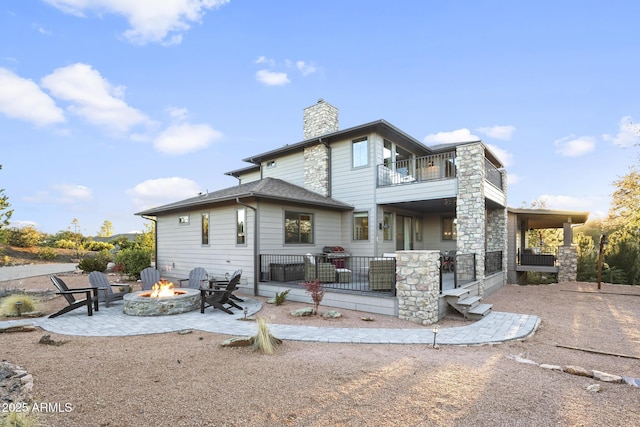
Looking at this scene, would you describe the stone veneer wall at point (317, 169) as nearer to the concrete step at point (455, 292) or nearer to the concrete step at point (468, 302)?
the concrete step at point (455, 292)

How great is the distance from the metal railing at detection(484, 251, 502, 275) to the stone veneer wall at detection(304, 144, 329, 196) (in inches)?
271

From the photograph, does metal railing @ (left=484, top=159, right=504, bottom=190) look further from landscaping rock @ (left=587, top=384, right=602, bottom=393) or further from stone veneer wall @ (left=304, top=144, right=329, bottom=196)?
landscaping rock @ (left=587, top=384, right=602, bottom=393)

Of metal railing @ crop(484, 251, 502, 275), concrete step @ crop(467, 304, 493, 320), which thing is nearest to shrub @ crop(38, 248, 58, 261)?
concrete step @ crop(467, 304, 493, 320)

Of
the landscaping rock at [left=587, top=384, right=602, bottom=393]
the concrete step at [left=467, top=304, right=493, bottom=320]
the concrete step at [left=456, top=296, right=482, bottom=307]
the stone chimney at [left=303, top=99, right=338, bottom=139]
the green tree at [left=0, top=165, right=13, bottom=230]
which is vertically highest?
the stone chimney at [left=303, top=99, right=338, bottom=139]

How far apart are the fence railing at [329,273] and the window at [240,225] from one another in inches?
43.0

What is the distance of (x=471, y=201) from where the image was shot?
33.1ft

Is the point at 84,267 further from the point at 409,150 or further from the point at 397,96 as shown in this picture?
the point at 397,96

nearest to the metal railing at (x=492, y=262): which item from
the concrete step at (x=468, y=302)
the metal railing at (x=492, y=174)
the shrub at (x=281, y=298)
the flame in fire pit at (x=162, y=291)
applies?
the metal railing at (x=492, y=174)

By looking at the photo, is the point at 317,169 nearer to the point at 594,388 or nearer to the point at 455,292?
the point at 455,292

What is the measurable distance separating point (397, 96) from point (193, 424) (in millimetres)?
16925

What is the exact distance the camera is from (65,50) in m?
10.7

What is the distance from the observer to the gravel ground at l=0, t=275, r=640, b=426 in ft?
10.1

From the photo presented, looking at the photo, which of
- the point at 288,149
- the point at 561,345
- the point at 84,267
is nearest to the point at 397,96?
the point at 288,149

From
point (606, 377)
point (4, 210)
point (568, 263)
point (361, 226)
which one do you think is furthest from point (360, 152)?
point (4, 210)
